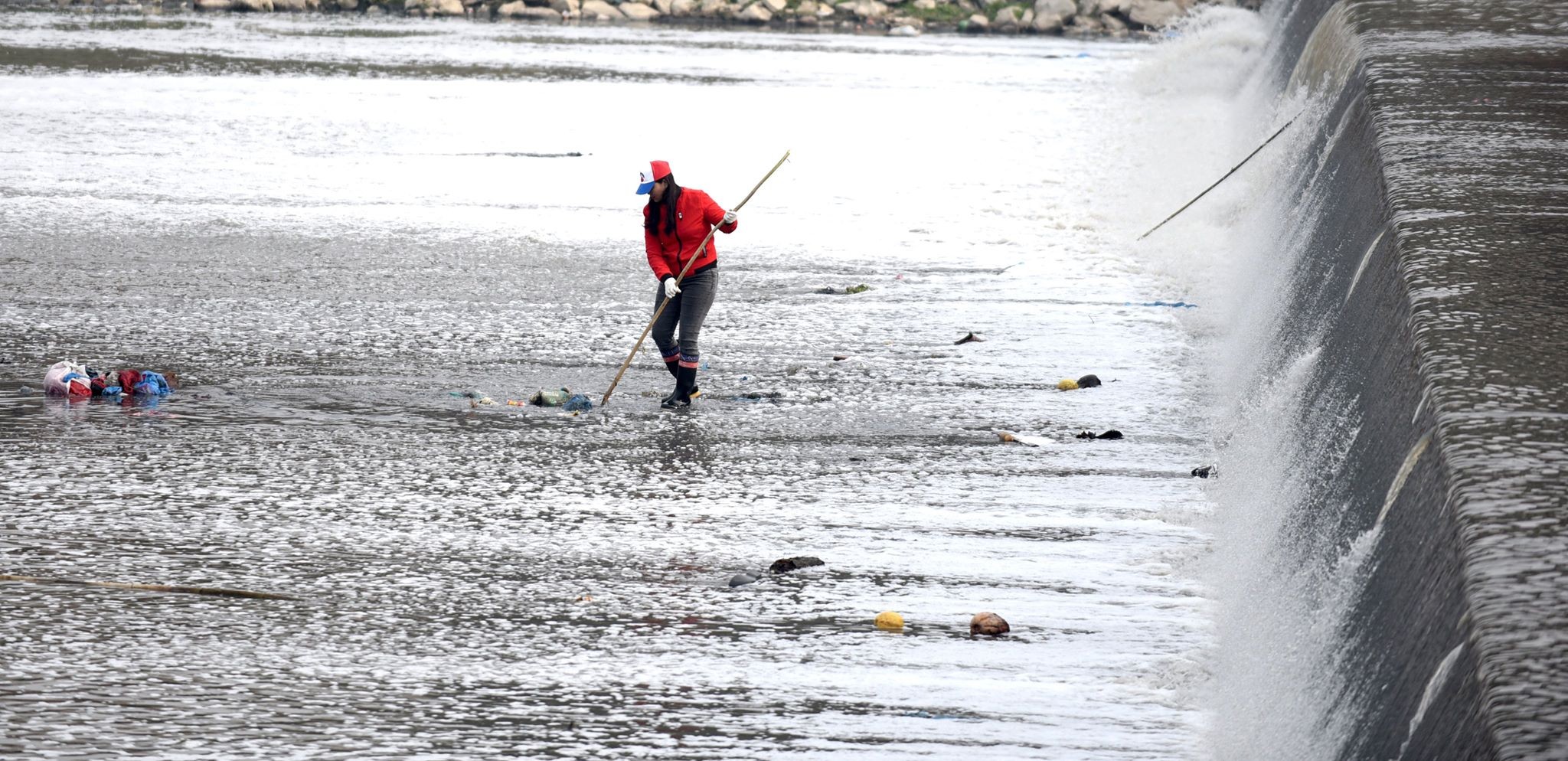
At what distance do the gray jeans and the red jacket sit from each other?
3.1 inches

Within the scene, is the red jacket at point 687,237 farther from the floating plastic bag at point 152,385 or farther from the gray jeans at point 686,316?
the floating plastic bag at point 152,385

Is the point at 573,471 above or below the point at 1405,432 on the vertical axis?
below

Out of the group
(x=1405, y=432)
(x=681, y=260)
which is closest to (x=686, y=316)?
(x=681, y=260)

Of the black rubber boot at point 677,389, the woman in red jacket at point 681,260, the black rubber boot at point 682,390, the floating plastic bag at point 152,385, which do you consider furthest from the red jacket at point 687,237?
the floating plastic bag at point 152,385

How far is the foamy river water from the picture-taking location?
17.5ft

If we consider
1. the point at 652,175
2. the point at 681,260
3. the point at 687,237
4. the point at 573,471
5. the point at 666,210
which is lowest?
the point at 573,471

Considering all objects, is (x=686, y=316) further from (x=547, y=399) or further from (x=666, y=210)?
(x=547, y=399)

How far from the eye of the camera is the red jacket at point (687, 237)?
32.4ft

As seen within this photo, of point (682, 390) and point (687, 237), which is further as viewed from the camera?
point (687, 237)

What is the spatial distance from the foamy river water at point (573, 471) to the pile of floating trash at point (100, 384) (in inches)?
7.6

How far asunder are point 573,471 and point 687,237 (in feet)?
7.45

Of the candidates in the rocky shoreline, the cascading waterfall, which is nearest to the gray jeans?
the cascading waterfall

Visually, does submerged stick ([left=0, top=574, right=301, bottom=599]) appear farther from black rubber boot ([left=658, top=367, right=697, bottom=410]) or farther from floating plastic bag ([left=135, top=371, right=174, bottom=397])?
black rubber boot ([left=658, top=367, right=697, bottom=410])

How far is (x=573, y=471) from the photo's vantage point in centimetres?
810
